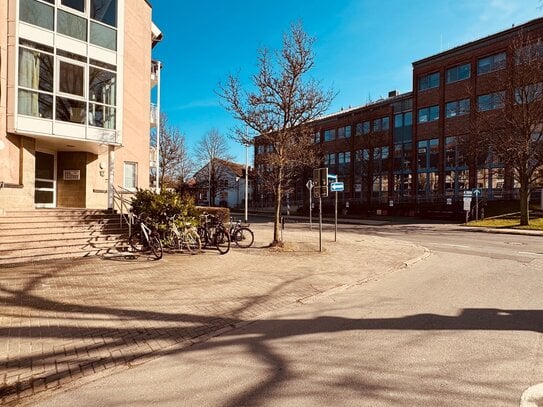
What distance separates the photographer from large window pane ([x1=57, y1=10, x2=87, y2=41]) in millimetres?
13438

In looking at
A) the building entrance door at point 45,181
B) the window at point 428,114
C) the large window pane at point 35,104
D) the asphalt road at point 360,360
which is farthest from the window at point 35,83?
the window at point 428,114

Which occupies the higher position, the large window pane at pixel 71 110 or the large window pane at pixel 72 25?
the large window pane at pixel 72 25

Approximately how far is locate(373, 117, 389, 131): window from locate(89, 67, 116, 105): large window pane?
3627cm

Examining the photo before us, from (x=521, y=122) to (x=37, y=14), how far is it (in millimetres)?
27872

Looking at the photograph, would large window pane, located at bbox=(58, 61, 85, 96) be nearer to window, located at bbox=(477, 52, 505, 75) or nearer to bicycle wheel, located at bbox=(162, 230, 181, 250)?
bicycle wheel, located at bbox=(162, 230, 181, 250)

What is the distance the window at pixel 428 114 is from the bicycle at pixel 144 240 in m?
36.9

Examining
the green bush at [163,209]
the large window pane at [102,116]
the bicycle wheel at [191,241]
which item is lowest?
the bicycle wheel at [191,241]

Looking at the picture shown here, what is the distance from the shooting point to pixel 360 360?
4.02 meters

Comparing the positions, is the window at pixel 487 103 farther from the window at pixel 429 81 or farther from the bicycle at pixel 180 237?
the bicycle at pixel 180 237

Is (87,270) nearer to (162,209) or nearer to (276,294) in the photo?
(162,209)

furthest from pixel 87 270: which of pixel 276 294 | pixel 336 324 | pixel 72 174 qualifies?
pixel 72 174

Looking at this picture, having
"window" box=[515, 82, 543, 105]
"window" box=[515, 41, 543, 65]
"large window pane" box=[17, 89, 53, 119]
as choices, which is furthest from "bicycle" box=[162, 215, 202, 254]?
"window" box=[515, 41, 543, 65]

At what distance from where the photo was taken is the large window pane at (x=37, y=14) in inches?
499

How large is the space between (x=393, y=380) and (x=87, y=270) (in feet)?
23.5
